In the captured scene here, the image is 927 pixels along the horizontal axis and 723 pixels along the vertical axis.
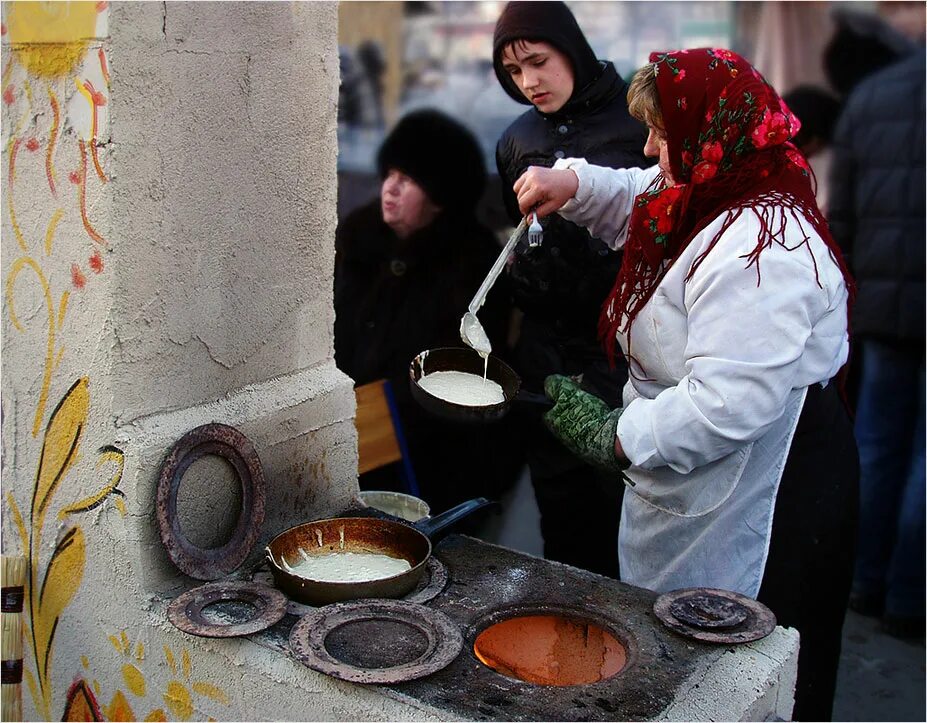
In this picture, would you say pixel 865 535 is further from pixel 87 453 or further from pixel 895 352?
pixel 87 453

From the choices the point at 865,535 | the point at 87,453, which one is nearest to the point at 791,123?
the point at 87,453

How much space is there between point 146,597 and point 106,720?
0.34m

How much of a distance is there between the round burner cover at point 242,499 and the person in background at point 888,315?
7.38ft

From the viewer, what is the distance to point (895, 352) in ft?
12.0

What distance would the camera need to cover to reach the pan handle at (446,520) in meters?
2.23

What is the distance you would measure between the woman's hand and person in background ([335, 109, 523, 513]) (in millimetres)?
926

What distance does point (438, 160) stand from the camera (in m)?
3.56

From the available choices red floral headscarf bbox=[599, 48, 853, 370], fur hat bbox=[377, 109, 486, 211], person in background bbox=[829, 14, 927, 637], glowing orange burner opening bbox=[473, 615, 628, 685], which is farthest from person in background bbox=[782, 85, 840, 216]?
glowing orange burner opening bbox=[473, 615, 628, 685]

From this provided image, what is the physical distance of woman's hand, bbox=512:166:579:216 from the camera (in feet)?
7.75

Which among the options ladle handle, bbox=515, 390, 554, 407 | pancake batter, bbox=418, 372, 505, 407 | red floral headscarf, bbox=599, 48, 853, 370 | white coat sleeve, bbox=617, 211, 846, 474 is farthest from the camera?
ladle handle, bbox=515, 390, 554, 407

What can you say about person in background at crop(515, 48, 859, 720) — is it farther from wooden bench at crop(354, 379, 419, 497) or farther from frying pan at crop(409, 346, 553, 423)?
wooden bench at crop(354, 379, 419, 497)

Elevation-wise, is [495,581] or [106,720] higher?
[495,581]

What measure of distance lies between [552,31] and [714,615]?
1.65m

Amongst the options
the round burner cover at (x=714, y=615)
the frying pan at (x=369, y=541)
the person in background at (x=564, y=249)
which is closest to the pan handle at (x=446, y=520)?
the frying pan at (x=369, y=541)
